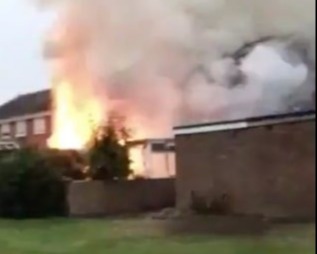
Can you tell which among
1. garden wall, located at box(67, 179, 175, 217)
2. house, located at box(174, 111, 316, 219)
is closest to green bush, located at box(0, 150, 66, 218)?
garden wall, located at box(67, 179, 175, 217)

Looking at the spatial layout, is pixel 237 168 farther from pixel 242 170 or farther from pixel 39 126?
pixel 39 126

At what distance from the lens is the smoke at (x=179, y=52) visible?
609 inches

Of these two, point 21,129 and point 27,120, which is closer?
point 21,129

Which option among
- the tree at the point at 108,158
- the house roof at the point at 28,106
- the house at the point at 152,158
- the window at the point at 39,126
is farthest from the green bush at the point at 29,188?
the window at the point at 39,126

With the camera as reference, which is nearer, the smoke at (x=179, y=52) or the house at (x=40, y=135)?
the smoke at (x=179, y=52)

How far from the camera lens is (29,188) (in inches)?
589

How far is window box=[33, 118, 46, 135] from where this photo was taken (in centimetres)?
2069

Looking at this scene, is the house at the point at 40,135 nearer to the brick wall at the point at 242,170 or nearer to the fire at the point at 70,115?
the fire at the point at 70,115

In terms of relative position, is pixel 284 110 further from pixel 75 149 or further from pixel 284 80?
pixel 75 149

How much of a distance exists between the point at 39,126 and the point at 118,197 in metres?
5.77

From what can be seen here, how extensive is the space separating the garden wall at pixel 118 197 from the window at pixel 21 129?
13.1 feet

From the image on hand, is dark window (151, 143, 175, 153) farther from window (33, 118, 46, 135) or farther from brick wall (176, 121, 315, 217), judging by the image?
window (33, 118, 46, 135)

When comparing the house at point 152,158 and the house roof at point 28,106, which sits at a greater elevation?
the house roof at point 28,106

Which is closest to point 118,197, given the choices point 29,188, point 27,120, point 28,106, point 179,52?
point 29,188
